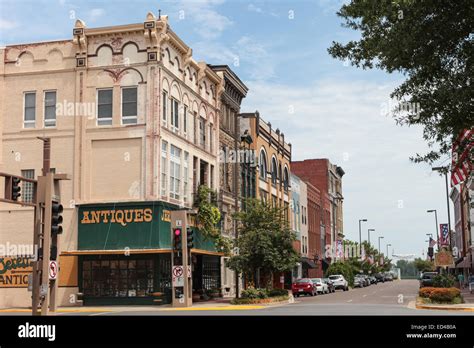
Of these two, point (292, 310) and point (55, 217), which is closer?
point (55, 217)

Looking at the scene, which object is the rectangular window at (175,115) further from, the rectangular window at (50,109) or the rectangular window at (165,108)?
the rectangular window at (50,109)

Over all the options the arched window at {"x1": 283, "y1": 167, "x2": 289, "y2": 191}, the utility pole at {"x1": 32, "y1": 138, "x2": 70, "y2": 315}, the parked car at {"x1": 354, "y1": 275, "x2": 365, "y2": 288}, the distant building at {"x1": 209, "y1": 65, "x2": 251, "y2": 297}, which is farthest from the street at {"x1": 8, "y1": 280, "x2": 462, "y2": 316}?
the parked car at {"x1": 354, "y1": 275, "x2": 365, "y2": 288}

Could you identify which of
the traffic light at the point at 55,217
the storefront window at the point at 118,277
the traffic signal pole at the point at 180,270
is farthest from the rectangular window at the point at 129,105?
the traffic light at the point at 55,217

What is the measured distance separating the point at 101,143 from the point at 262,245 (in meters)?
10.4

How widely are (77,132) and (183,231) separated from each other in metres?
8.53

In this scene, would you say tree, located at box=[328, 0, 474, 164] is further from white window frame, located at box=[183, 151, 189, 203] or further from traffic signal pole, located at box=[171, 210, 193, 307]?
white window frame, located at box=[183, 151, 189, 203]

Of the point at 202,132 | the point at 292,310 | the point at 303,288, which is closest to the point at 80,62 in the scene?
the point at 202,132

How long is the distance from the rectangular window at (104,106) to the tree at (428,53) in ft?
77.9

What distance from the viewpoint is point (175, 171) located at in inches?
1540

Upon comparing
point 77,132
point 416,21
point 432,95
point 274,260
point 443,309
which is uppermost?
point 77,132

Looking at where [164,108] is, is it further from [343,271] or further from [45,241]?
[343,271]

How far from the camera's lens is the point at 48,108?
38.0m
